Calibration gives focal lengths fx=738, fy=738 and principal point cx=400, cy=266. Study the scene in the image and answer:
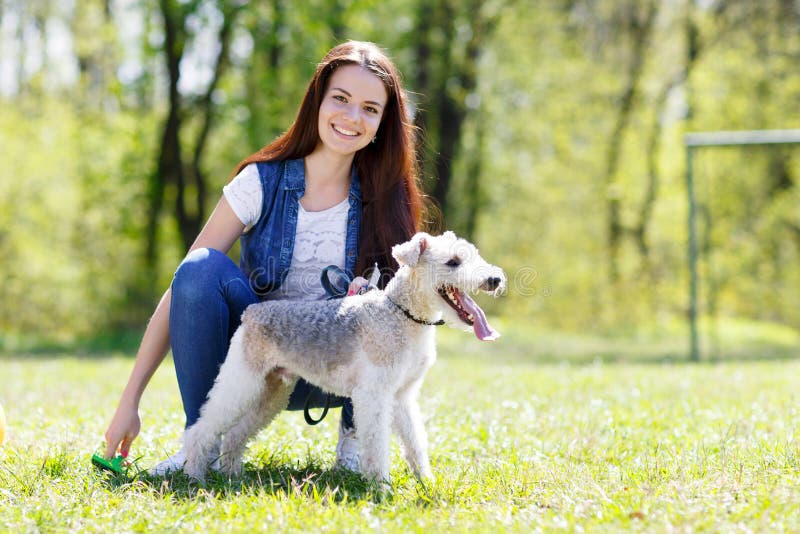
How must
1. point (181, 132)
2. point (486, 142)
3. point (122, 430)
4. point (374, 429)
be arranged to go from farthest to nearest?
point (486, 142)
point (181, 132)
point (122, 430)
point (374, 429)

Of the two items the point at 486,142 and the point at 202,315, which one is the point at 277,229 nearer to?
the point at 202,315

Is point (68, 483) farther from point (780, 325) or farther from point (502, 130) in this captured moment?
point (502, 130)

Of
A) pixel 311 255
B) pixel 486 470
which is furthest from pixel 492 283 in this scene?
pixel 311 255

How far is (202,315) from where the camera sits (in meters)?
3.52

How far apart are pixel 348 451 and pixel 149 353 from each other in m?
1.14

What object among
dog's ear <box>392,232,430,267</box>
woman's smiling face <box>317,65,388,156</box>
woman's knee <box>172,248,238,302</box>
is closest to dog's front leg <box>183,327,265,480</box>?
woman's knee <box>172,248,238,302</box>

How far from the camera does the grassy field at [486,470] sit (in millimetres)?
2814

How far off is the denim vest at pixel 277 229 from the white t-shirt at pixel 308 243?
0.09 feet

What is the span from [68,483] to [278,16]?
46.8ft

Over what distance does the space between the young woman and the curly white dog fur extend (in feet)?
0.79

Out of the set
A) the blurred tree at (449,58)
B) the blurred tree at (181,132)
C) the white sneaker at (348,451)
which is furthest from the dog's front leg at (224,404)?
the blurred tree at (449,58)

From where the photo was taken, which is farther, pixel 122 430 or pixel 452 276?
pixel 122 430

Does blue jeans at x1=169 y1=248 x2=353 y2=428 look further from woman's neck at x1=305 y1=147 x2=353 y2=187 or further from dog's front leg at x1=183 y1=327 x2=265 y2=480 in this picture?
woman's neck at x1=305 y1=147 x2=353 y2=187

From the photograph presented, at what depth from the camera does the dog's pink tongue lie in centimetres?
326
